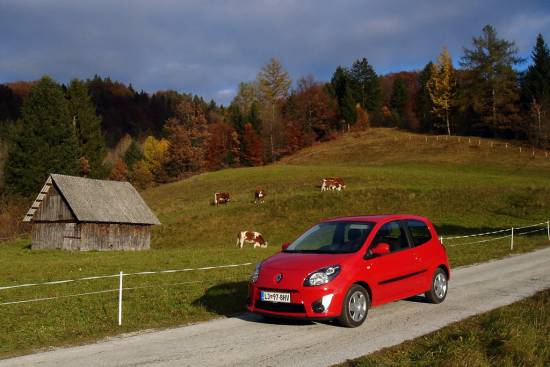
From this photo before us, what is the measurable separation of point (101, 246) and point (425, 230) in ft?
109

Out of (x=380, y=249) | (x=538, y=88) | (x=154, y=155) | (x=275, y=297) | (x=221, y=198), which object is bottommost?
(x=275, y=297)

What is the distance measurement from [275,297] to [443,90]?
3441 inches

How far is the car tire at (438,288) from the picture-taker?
423 inches

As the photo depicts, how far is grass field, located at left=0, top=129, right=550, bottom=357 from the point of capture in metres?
11.0

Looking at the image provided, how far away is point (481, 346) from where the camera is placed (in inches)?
271

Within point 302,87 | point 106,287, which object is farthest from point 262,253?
point 302,87

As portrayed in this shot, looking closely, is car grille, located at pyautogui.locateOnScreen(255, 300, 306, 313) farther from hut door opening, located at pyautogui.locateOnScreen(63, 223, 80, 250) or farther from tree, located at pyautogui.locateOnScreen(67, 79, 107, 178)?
tree, located at pyautogui.locateOnScreen(67, 79, 107, 178)

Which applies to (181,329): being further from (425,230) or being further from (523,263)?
(523,263)

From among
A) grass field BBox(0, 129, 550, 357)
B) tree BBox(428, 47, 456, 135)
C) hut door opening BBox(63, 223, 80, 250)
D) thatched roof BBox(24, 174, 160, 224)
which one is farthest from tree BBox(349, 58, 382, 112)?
hut door opening BBox(63, 223, 80, 250)

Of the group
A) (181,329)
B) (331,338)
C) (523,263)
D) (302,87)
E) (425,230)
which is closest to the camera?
(331,338)

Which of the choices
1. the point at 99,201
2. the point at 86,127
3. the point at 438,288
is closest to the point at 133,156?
the point at 86,127

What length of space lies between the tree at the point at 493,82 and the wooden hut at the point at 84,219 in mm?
58554

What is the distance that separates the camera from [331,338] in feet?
26.5

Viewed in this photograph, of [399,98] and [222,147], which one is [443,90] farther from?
[222,147]
